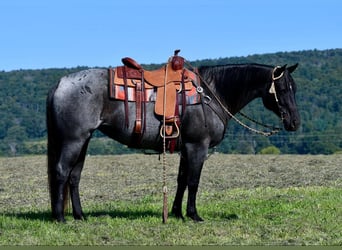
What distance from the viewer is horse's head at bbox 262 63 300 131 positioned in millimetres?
9227

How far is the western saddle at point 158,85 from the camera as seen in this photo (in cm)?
885

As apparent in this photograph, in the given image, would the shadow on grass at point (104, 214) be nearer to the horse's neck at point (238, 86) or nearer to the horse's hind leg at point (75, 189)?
the horse's hind leg at point (75, 189)

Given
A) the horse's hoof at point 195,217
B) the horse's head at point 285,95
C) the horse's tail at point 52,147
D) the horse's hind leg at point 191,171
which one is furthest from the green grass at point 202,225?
the horse's head at point 285,95

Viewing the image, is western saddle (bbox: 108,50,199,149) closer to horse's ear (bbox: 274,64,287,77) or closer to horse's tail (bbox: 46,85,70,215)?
horse's tail (bbox: 46,85,70,215)

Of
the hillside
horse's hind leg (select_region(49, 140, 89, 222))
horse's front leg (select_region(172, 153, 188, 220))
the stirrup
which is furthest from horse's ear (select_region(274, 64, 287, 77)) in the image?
the hillside

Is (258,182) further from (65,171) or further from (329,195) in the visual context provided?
(65,171)

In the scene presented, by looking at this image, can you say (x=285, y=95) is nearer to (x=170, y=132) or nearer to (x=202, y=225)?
(x=170, y=132)

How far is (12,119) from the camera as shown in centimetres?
7619

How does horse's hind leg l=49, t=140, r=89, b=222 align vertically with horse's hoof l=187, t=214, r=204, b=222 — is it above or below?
above

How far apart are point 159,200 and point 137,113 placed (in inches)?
150

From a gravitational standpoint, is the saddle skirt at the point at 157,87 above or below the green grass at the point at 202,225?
above

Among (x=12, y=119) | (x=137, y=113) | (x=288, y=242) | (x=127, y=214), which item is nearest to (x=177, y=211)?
(x=127, y=214)

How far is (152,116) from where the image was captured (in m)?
8.94

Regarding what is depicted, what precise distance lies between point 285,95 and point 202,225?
2373mm
